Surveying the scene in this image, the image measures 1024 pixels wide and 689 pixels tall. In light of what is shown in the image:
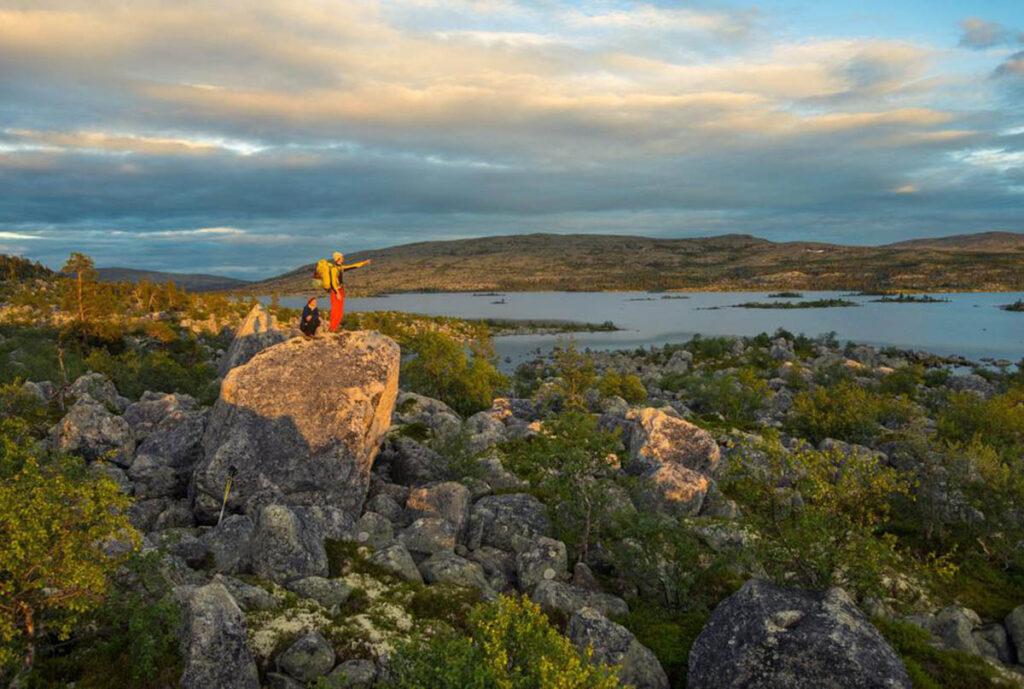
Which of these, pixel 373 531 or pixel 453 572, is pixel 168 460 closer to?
pixel 373 531

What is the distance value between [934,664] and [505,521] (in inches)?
557

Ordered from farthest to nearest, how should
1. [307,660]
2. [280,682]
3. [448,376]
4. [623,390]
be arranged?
[623,390], [448,376], [307,660], [280,682]

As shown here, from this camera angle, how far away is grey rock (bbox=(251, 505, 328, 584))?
1739 cm

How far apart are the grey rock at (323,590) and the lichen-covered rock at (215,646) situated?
3.42 metres

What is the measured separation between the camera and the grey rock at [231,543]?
711 inches


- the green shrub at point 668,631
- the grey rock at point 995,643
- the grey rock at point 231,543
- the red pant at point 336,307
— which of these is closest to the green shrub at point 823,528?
the green shrub at point 668,631

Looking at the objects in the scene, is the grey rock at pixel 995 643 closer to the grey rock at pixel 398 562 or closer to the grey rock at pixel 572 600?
the grey rock at pixel 572 600

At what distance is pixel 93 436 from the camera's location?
26766 mm

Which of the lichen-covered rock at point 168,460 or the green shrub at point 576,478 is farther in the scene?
the lichen-covered rock at point 168,460

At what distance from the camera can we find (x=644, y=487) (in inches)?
1082

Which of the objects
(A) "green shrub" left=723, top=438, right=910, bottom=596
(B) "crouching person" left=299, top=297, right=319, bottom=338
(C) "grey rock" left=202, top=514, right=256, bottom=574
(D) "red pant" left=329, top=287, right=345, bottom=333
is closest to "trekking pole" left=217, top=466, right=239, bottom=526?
(C) "grey rock" left=202, top=514, right=256, bottom=574

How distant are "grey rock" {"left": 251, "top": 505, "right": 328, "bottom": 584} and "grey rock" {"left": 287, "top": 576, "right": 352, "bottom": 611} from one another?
17.4 inches

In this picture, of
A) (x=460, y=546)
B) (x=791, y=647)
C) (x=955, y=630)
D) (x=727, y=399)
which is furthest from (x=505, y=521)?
(x=727, y=399)

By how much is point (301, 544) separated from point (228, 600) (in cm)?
467
